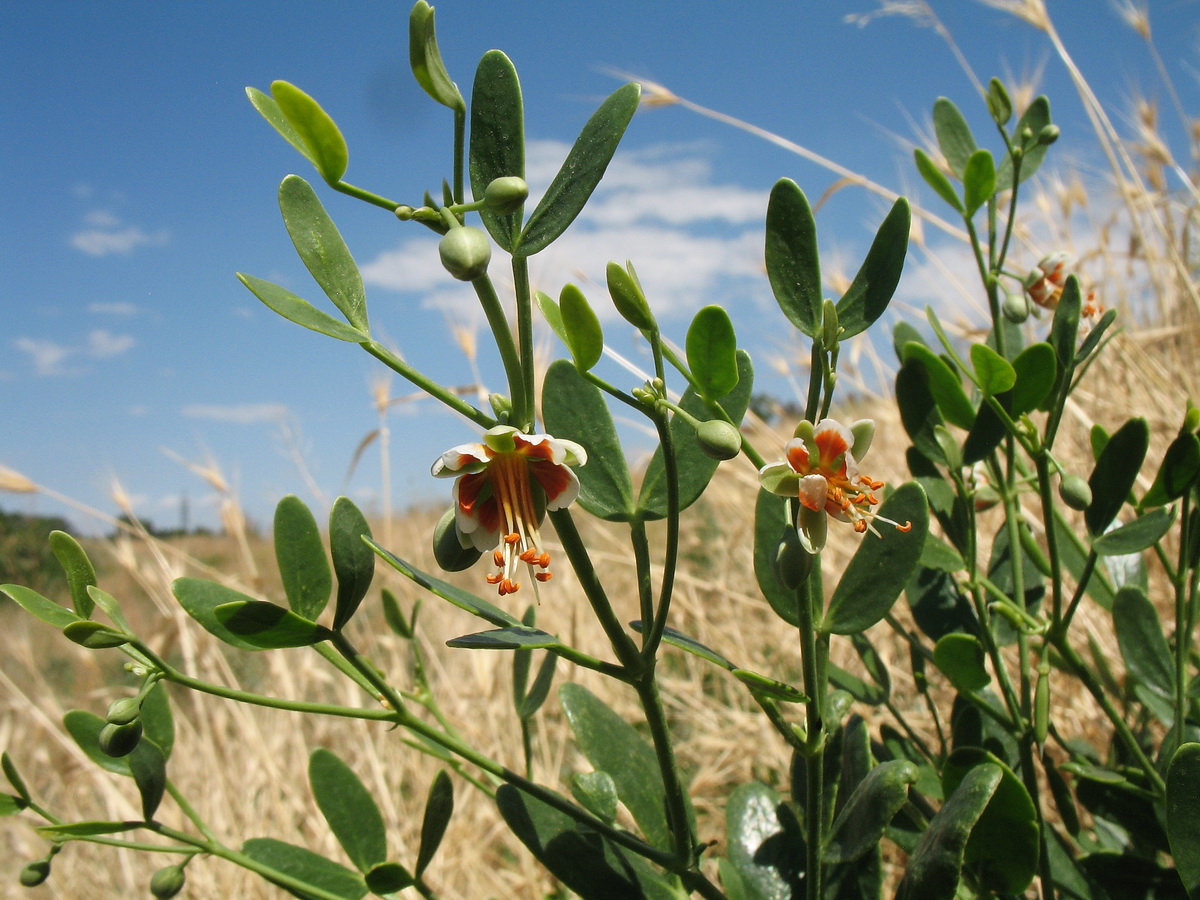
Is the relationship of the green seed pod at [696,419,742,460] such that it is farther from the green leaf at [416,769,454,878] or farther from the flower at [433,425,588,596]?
the green leaf at [416,769,454,878]

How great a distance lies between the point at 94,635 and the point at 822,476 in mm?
560

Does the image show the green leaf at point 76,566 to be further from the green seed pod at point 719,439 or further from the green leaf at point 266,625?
the green seed pod at point 719,439

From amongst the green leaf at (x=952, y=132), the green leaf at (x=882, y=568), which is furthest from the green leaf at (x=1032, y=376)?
the green leaf at (x=952, y=132)

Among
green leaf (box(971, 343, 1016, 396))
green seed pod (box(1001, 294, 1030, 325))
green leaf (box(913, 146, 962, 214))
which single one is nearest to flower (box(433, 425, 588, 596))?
green leaf (box(971, 343, 1016, 396))

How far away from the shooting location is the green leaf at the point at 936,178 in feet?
3.16

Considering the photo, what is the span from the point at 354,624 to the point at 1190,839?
332 cm

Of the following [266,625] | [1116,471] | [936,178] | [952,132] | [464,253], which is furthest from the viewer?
[952,132]

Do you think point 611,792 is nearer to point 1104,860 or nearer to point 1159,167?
point 1104,860

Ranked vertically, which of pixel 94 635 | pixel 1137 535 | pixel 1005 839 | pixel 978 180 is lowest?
pixel 1005 839

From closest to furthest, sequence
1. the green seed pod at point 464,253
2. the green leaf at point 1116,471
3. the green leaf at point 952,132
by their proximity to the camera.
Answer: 1. the green seed pod at point 464,253
2. the green leaf at point 1116,471
3. the green leaf at point 952,132

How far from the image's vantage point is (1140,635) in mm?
944

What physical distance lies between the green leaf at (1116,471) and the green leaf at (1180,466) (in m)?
0.02

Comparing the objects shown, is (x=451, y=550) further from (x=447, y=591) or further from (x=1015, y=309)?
(x=1015, y=309)

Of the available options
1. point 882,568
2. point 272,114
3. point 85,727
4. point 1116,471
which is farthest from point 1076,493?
point 85,727
